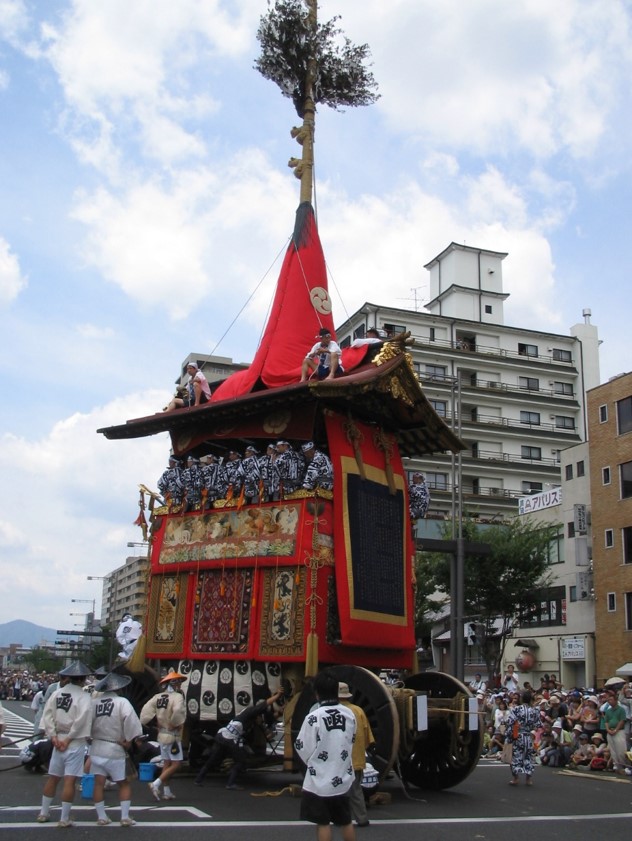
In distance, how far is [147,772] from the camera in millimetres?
13609

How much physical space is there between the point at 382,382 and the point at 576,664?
26.7 m

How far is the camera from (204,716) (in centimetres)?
1413

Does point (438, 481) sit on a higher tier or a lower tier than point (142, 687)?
higher

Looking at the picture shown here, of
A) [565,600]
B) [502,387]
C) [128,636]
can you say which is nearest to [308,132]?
[128,636]

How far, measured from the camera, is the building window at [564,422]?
54.7 metres

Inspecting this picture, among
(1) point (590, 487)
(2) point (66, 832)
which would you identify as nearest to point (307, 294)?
(2) point (66, 832)

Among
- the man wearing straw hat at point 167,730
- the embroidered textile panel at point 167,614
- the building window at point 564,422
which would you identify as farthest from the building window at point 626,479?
the man wearing straw hat at point 167,730

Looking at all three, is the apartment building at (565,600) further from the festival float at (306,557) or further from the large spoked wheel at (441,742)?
the large spoked wheel at (441,742)

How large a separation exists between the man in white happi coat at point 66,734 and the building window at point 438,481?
40.9 m

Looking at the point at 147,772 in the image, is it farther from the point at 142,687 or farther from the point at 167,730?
the point at 142,687

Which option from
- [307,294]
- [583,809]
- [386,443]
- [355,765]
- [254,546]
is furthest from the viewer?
[307,294]

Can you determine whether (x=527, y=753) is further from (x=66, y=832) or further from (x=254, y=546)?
(x=66, y=832)

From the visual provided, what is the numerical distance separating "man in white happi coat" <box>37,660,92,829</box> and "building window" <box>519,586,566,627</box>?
2865 cm

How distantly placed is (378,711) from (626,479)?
2401 centimetres
